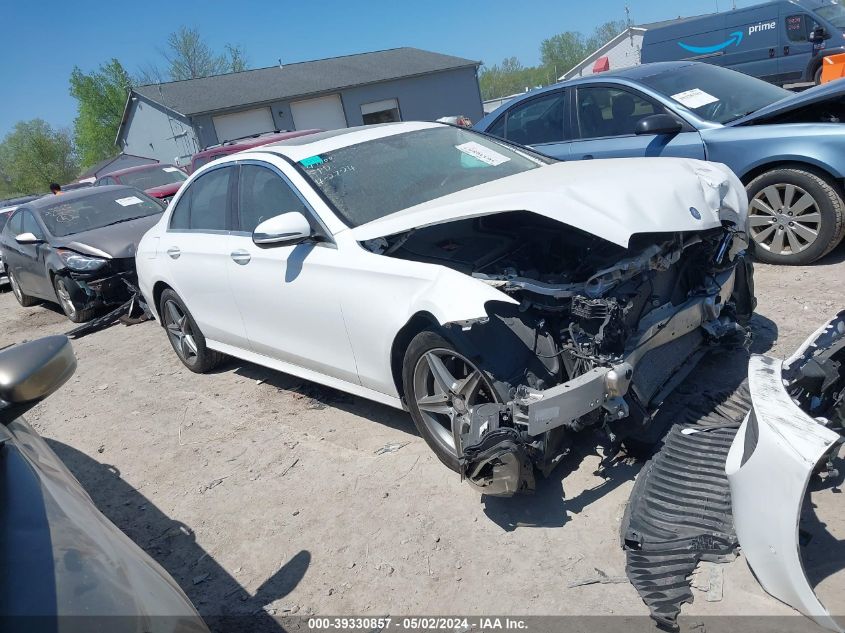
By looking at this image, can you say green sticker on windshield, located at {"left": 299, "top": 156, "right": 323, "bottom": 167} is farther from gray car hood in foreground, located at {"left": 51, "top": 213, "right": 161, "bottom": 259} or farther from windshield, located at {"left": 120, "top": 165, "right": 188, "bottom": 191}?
windshield, located at {"left": 120, "top": 165, "right": 188, "bottom": 191}

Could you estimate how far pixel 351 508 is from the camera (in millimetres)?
3438

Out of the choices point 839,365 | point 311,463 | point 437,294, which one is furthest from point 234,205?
point 839,365

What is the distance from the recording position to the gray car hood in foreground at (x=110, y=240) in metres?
8.06

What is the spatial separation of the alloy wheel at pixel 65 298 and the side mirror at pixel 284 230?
19.4ft

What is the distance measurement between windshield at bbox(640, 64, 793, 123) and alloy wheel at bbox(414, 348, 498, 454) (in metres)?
3.94

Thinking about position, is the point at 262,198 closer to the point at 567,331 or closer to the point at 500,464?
the point at 567,331

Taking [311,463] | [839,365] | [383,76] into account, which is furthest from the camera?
[383,76]

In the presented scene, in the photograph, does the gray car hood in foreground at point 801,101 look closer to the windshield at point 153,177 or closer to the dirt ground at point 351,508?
the dirt ground at point 351,508

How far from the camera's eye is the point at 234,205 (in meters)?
4.55

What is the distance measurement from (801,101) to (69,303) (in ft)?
27.3

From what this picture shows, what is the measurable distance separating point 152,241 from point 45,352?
365 cm

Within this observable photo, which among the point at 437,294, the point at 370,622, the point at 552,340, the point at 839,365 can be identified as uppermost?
the point at 437,294

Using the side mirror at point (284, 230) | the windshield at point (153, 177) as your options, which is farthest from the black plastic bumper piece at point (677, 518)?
the windshield at point (153, 177)

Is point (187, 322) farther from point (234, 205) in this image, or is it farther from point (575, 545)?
point (575, 545)
